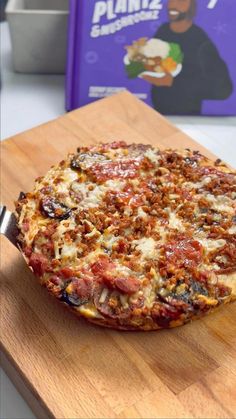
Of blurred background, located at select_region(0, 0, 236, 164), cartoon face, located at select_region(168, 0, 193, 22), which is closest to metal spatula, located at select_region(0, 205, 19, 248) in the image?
blurred background, located at select_region(0, 0, 236, 164)

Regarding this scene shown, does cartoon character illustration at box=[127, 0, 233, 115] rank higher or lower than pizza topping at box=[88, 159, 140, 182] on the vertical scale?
higher

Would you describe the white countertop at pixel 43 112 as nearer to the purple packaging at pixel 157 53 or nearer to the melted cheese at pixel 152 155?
the purple packaging at pixel 157 53

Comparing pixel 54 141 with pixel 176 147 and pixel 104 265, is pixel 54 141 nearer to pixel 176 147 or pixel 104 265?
pixel 176 147

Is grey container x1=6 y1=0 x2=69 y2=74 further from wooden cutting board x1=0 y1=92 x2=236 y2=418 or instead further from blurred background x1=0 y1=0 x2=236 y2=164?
wooden cutting board x1=0 y1=92 x2=236 y2=418

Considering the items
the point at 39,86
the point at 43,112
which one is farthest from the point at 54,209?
the point at 39,86

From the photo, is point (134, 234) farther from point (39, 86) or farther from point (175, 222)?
point (39, 86)

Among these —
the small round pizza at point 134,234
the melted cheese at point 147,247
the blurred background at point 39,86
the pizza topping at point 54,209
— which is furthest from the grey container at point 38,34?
the melted cheese at point 147,247

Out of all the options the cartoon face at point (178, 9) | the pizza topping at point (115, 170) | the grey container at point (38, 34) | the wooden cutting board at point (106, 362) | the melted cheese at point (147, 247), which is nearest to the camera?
the wooden cutting board at point (106, 362)
